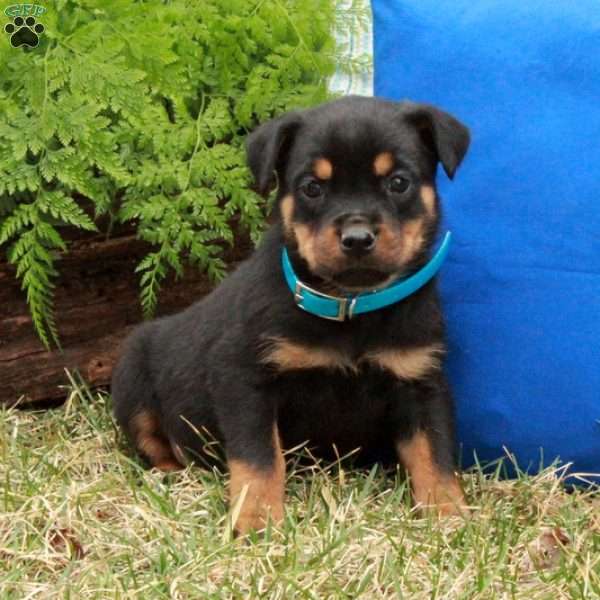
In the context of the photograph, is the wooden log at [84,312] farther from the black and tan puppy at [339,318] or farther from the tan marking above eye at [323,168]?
the tan marking above eye at [323,168]

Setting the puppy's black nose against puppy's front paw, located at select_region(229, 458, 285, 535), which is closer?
the puppy's black nose

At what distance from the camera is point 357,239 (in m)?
3.42

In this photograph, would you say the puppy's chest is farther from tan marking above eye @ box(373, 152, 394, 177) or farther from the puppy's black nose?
tan marking above eye @ box(373, 152, 394, 177)

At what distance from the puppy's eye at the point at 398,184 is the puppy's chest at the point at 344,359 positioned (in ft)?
1.58

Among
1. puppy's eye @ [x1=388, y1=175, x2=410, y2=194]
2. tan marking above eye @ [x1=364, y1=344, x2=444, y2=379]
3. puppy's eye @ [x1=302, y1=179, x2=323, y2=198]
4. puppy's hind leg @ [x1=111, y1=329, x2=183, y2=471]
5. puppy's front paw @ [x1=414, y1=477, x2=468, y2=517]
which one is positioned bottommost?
puppy's hind leg @ [x1=111, y1=329, x2=183, y2=471]

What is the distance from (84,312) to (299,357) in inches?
53.7

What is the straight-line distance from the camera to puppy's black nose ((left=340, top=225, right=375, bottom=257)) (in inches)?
135

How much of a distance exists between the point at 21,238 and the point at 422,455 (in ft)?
5.26

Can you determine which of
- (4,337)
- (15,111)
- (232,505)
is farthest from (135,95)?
(232,505)

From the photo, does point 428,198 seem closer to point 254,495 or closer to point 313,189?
point 313,189

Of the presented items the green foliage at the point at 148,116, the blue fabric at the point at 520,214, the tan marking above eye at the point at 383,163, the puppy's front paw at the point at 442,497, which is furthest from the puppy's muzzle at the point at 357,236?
the green foliage at the point at 148,116

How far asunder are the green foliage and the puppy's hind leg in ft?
0.89

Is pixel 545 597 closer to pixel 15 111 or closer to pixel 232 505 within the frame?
pixel 232 505

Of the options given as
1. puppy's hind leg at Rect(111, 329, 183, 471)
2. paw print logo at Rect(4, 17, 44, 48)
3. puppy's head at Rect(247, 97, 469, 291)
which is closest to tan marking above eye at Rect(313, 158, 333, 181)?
puppy's head at Rect(247, 97, 469, 291)
